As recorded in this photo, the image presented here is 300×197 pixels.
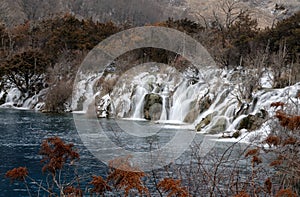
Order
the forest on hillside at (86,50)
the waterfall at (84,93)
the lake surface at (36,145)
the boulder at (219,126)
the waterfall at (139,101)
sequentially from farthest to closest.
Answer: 1. the waterfall at (84,93)
2. the waterfall at (139,101)
3. the forest on hillside at (86,50)
4. the boulder at (219,126)
5. the lake surface at (36,145)

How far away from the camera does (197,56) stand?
37.7 m

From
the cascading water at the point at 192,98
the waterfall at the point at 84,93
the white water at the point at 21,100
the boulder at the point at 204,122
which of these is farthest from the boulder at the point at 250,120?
the white water at the point at 21,100

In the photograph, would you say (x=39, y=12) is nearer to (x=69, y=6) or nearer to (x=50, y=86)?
(x=69, y=6)

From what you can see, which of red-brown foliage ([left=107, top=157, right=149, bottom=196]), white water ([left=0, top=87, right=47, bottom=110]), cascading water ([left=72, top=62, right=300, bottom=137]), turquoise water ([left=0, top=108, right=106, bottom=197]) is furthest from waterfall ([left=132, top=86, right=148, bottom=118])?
red-brown foliage ([left=107, top=157, right=149, bottom=196])

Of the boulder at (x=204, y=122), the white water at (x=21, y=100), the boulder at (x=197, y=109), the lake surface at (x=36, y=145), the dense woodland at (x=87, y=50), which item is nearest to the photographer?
the lake surface at (x=36, y=145)

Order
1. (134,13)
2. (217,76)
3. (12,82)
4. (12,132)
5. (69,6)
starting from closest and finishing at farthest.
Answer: (12,132)
(217,76)
(12,82)
(134,13)
(69,6)

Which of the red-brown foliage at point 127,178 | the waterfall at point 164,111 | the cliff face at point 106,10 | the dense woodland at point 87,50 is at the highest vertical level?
the cliff face at point 106,10

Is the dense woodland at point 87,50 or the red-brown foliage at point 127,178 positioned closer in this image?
the red-brown foliage at point 127,178

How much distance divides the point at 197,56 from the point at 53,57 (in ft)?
47.4

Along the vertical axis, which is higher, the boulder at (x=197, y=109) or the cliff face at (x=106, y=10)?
the cliff face at (x=106, y=10)

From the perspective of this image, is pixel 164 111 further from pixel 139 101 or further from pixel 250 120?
pixel 250 120

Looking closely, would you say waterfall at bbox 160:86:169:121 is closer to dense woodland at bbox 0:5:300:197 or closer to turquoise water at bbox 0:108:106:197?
dense woodland at bbox 0:5:300:197

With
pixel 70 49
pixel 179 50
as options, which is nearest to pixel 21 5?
pixel 70 49

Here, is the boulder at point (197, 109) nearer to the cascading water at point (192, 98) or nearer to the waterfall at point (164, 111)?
the cascading water at point (192, 98)
